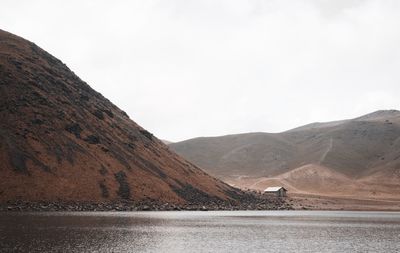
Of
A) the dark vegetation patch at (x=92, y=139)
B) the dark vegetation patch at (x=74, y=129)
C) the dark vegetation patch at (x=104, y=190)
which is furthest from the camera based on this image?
the dark vegetation patch at (x=92, y=139)

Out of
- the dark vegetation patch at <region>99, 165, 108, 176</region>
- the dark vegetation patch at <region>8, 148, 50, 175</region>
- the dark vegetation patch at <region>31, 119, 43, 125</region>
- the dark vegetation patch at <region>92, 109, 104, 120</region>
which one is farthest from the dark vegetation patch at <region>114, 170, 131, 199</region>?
the dark vegetation patch at <region>92, 109, 104, 120</region>

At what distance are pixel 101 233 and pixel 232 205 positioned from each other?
359 ft

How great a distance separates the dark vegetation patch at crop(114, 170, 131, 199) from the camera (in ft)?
443

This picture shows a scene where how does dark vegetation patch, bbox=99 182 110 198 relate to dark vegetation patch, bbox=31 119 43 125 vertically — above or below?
below

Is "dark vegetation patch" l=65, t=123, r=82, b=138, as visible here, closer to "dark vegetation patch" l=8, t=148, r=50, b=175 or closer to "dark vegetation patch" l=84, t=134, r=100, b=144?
"dark vegetation patch" l=84, t=134, r=100, b=144

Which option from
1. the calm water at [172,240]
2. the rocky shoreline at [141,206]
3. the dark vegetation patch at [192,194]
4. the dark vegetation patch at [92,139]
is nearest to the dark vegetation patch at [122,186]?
the rocky shoreline at [141,206]

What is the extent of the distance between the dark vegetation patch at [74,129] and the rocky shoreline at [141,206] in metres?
35.3

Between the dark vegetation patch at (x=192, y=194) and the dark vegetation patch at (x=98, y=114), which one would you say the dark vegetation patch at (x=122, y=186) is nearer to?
the dark vegetation patch at (x=192, y=194)

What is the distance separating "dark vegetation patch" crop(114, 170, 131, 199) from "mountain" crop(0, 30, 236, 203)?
0.36 meters

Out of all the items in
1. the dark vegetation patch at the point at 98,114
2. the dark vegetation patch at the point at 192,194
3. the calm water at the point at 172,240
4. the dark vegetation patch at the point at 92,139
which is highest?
the dark vegetation patch at the point at 98,114

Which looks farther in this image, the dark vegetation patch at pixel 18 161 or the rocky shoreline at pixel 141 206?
the dark vegetation patch at pixel 18 161

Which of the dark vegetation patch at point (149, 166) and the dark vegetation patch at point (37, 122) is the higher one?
the dark vegetation patch at point (37, 122)

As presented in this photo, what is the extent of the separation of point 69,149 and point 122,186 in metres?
20.1

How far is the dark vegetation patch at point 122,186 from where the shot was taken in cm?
13514
